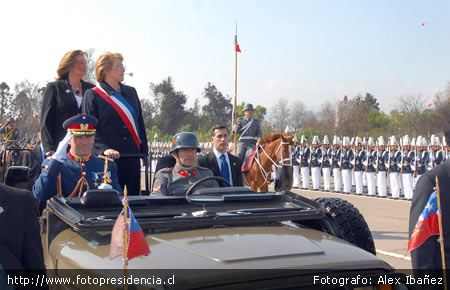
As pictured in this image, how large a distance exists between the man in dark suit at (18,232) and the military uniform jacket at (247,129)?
35.2 feet

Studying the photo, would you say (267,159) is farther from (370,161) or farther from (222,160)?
(370,161)

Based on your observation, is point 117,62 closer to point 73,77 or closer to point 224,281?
point 73,77

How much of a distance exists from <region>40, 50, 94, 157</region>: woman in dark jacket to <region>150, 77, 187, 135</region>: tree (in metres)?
68.2

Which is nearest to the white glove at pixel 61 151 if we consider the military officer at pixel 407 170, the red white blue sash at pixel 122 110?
the red white blue sash at pixel 122 110

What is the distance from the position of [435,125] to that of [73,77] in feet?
159

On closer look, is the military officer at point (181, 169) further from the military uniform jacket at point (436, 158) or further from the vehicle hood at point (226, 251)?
the military uniform jacket at point (436, 158)

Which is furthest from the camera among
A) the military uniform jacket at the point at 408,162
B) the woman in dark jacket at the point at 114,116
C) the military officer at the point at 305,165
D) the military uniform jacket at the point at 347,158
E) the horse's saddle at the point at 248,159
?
the military officer at the point at 305,165

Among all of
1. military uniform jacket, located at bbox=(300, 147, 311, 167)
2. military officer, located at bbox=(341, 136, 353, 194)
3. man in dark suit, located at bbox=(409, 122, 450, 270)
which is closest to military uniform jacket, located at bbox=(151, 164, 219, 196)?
man in dark suit, located at bbox=(409, 122, 450, 270)

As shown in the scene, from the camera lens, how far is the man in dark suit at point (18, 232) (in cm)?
235

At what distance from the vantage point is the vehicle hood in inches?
95.7

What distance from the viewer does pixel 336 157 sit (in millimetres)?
22453

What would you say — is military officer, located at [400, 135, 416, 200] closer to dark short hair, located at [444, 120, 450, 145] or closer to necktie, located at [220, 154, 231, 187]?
necktie, located at [220, 154, 231, 187]

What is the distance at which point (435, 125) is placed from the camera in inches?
1938

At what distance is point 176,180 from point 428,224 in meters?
2.46
